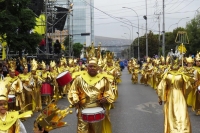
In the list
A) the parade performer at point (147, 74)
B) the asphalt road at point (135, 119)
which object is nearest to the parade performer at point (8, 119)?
the asphalt road at point (135, 119)

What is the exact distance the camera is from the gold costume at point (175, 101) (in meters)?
7.98

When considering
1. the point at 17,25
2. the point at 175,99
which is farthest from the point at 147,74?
the point at 175,99

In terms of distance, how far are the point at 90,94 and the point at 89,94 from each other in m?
0.02

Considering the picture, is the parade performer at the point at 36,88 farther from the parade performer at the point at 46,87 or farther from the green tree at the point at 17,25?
the green tree at the point at 17,25

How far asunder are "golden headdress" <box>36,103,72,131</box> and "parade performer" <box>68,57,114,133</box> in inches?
67.4

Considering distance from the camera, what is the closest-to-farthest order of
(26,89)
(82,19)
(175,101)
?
1. (175,101)
2. (26,89)
3. (82,19)

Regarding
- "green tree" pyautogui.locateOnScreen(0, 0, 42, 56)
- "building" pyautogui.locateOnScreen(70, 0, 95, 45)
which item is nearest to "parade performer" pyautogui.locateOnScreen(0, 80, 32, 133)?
"green tree" pyautogui.locateOnScreen(0, 0, 42, 56)

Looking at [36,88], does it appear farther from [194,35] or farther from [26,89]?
[194,35]

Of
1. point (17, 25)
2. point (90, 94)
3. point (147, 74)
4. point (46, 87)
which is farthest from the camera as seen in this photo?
point (147, 74)

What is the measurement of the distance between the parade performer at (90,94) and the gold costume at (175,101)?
1.49 m

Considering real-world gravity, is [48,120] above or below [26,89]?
above

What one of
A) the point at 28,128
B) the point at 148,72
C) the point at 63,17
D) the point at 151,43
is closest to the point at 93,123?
the point at 28,128

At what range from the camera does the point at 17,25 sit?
16125 mm

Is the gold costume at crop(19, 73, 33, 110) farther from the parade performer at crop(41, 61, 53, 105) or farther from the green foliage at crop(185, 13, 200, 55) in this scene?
the green foliage at crop(185, 13, 200, 55)
